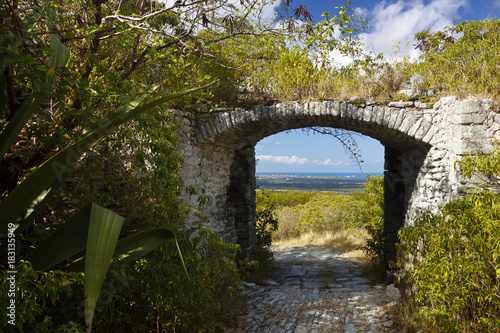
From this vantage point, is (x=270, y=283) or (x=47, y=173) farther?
(x=270, y=283)

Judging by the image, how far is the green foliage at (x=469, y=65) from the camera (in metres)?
3.66

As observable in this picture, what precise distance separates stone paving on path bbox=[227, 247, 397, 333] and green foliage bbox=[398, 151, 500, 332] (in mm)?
818

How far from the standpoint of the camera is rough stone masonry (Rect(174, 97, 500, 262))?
11.6 feet

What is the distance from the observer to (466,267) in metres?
2.76

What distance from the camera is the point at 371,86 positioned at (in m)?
4.22

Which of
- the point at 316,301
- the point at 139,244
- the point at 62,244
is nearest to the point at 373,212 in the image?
the point at 316,301

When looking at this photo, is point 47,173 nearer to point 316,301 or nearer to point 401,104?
point 401,104

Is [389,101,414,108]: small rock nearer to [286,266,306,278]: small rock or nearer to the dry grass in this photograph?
[286,266,306,278]: small rock

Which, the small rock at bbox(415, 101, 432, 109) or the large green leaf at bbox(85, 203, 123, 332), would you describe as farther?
the small rock at bbox(415, 101, 432, 109)

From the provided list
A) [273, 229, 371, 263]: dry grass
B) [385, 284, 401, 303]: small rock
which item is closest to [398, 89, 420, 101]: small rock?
[385, 284, 401, 303]: small rock

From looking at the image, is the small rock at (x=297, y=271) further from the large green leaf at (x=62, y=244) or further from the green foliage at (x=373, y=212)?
the large green leaf at (x=62, y=244)

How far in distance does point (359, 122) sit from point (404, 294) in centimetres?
210

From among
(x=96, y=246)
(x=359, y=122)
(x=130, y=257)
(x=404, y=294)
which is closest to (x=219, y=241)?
(x=130, y=257)

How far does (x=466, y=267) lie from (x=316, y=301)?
87.3 inches
